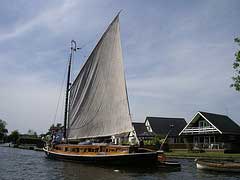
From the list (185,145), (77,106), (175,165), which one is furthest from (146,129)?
(175,165)

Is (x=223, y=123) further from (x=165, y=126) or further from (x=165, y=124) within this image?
(x=165, y=124)

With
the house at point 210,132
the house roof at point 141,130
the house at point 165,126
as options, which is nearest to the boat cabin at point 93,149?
the house at point 210,132

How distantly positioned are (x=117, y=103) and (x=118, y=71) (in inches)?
139

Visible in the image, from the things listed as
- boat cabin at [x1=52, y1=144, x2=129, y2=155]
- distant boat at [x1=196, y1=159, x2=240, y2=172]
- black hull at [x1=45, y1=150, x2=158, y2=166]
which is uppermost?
boat cabin at [x1=52, y1=144, x2=129, y2=155]

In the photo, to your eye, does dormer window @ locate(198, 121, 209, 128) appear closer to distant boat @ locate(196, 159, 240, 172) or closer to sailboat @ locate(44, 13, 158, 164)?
sailboat @ locate(44, 13, 158, 164)

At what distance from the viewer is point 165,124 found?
94.7m

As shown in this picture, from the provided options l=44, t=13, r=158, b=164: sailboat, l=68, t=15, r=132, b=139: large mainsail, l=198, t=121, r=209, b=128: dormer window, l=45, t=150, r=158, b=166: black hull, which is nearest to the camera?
l=45, t=150, r=158, b=166: black hull

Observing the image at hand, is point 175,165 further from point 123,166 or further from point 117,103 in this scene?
point 117,103

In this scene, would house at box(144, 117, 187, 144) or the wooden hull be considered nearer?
the wooden hull

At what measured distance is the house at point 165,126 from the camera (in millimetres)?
88656

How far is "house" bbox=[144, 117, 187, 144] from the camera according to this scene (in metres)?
88.7

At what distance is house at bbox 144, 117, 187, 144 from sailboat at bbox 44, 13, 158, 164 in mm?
45186

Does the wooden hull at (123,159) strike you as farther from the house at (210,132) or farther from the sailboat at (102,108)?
the house at (210,132)

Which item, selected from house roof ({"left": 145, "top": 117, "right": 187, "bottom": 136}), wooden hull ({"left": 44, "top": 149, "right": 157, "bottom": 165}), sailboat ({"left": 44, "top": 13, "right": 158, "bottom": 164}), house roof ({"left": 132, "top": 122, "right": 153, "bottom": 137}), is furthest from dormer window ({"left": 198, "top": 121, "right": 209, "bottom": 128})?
wooden hull ({"left": 44, "top": 149, "right": 157, "bottom": 165})
